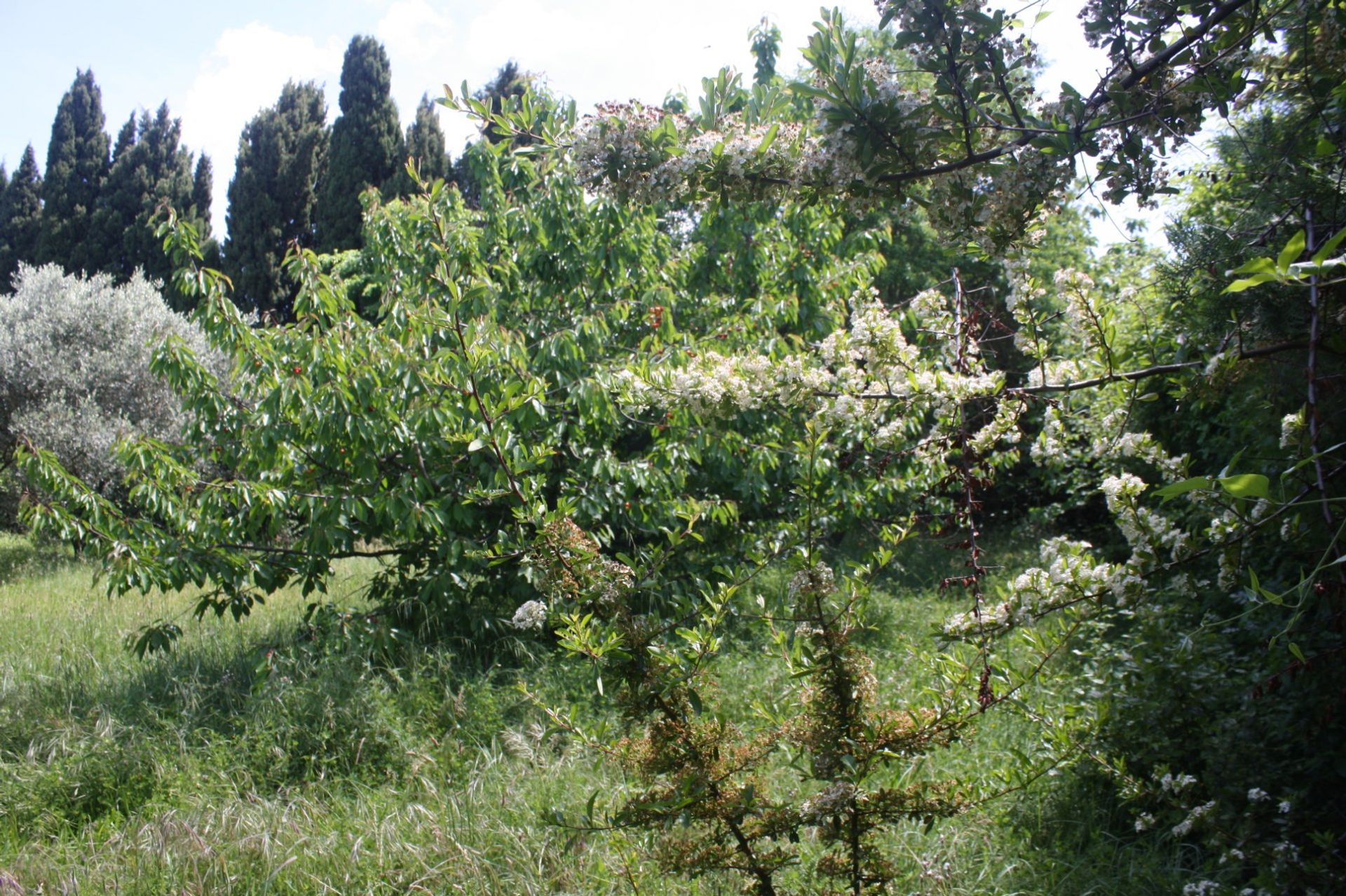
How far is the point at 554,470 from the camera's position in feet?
17.1

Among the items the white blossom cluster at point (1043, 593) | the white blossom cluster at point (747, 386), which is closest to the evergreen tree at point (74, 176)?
the white blossom cluster at point (747, 386)

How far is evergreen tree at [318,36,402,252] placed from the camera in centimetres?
1878

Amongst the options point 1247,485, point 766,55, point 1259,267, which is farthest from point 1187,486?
point 766,55

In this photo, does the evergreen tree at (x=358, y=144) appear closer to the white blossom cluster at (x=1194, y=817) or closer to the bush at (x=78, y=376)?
the bush at (x=78, y=376)

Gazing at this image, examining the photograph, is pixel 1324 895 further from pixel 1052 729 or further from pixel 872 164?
pixel 872 164

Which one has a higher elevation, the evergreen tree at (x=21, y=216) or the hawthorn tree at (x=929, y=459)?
the evergreen tree at (x=21, y=216)

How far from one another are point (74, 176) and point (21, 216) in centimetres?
A: 181

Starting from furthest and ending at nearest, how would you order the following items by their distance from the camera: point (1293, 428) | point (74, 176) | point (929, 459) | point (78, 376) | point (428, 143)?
point (428, 143), point (74, 176), point (78, 376), point (929, 459), point (1293, 428)

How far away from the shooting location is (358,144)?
1919 centimetres

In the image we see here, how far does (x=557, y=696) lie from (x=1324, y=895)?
3159 millimetres

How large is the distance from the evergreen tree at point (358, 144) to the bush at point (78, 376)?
21.9ft

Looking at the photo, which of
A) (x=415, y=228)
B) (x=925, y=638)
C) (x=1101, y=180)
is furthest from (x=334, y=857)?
(x=415, y=228)

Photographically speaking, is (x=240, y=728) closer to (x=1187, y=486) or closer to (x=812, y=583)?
(x=812, y=583)

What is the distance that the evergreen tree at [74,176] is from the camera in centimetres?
1903
